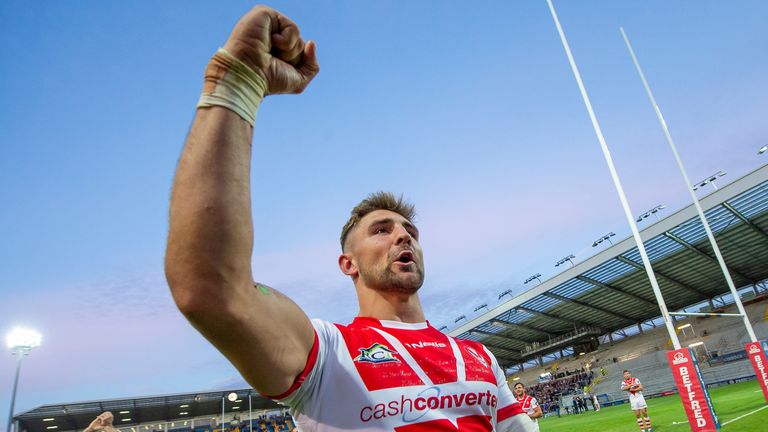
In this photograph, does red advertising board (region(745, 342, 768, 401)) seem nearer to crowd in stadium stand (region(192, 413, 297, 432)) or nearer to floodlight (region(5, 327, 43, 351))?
floodlight (region(5, 327, 43, 351))

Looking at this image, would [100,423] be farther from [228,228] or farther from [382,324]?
[228,228]

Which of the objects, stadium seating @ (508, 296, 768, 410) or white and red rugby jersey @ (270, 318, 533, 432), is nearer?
white and red rugby jersey @ (270, 318, 533, 432)

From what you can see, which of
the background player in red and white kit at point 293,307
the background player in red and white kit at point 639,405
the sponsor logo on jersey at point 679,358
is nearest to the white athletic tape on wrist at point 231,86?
the background player in red and white kit at point 293,307

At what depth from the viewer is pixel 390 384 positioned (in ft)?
5.82

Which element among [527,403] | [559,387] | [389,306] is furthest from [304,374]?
[559,387]

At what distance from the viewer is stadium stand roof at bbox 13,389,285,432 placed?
3011 centimetres

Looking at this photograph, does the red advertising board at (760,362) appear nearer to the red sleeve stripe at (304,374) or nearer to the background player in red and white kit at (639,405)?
the background player in red and white kit at (639,405)

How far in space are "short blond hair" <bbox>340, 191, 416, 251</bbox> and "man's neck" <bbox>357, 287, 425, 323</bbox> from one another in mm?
448

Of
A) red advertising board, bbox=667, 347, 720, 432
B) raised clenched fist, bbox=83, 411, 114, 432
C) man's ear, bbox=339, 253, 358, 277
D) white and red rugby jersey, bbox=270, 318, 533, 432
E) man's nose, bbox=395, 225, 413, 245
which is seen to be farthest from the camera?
red advertising board, bbox=667, 347, 720, 432

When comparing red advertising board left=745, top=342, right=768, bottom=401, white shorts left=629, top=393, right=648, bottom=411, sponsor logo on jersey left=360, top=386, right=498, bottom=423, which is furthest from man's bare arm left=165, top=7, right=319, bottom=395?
red advertising board left=745, top=342, right=768, bottom=401

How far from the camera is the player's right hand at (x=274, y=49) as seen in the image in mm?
1129

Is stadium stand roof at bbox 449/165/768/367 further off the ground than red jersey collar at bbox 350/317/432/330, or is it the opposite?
stadium stand roof at bbox 449/165/768/367

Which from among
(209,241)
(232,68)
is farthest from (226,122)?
(209,241)

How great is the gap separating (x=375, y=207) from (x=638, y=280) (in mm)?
34484
